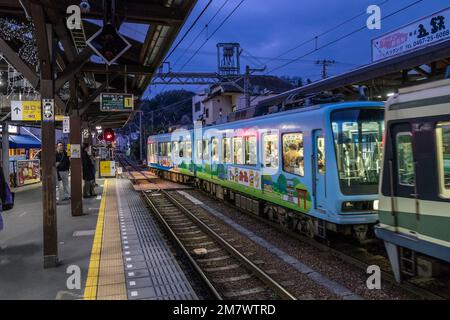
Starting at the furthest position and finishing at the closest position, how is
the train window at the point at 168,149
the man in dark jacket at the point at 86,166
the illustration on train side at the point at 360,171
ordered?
1. the train window at the point at 168,149
2. the man in dark jacket at the point at 86,166
3. the illustration on train side at the point at 360,171

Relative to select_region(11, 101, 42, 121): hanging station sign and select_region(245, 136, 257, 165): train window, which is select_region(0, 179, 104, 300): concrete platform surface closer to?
select_region(11, 101, 42, 121): hanging station sign

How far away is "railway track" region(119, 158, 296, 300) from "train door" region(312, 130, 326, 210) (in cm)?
156

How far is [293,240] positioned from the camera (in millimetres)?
8367

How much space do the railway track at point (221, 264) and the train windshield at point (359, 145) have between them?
2139 mm

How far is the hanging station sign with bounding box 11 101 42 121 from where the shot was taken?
13242 millimetres

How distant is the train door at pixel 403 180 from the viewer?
4859 mm

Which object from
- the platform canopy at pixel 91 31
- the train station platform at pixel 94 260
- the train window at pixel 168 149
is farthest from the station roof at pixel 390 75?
the train window at pixel 168 149

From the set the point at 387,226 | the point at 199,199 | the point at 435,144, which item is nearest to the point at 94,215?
the point at 199,199

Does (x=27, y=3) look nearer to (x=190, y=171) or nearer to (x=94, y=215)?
(x=94, y=215)

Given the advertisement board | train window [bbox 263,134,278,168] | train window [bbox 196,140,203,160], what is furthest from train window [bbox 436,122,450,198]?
the advertisement board

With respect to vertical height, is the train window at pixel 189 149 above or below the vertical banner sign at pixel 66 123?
below

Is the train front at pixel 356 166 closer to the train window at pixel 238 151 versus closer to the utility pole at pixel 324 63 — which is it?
the train window at pixel 238 151

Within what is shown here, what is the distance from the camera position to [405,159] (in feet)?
16.6
